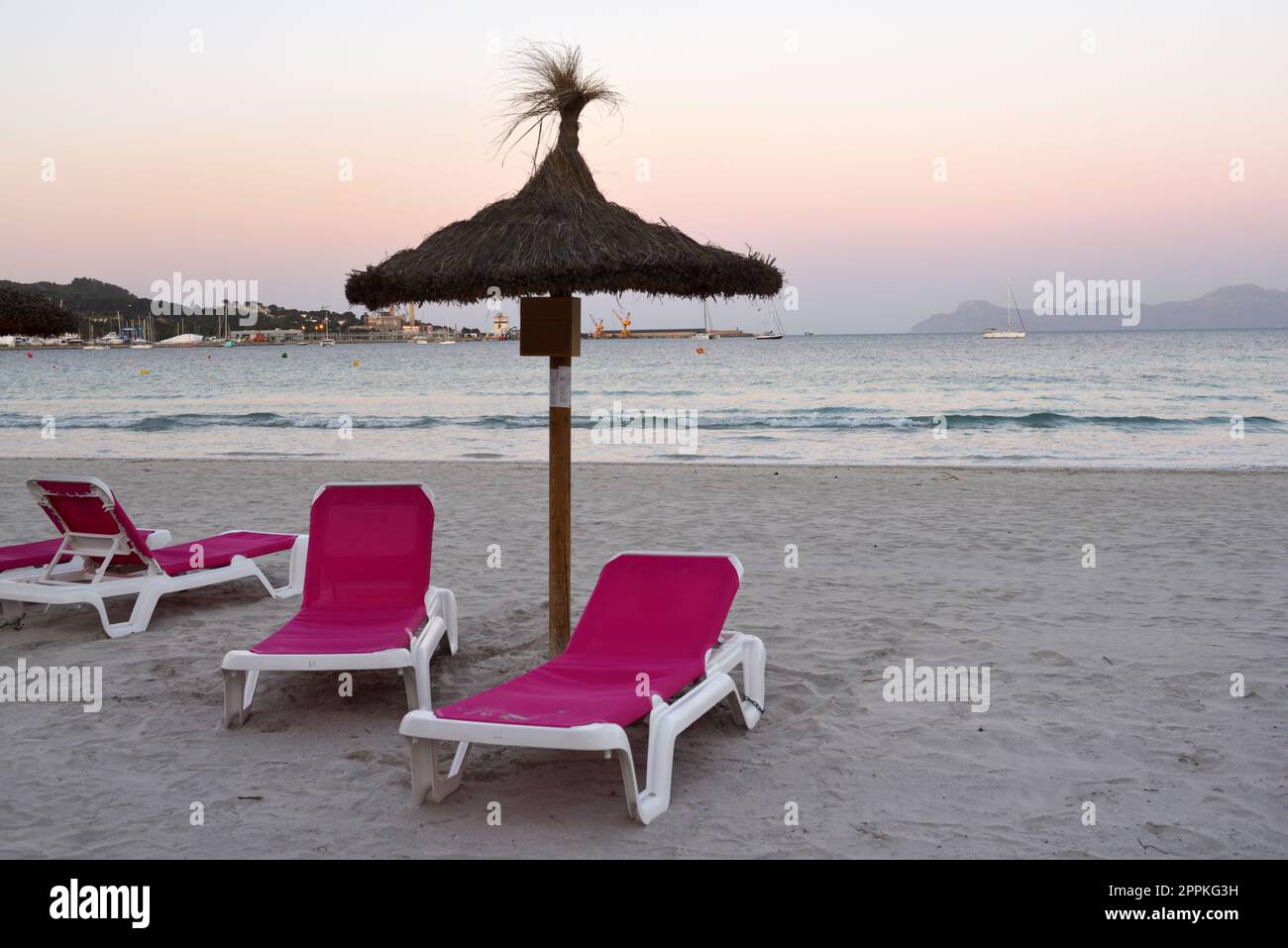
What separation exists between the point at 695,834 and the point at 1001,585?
4.10 metres

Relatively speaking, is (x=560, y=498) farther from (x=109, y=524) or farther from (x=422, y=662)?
(x=109, y=524)

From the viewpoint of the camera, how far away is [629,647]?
435 cm

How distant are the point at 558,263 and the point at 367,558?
1.94m

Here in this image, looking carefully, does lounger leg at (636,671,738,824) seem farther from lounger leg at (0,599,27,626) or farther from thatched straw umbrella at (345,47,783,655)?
lounger leg at (0,599,27,626)

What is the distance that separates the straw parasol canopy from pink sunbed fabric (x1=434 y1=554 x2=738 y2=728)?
4.06 ft

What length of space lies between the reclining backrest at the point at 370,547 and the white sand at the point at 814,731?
396 mm

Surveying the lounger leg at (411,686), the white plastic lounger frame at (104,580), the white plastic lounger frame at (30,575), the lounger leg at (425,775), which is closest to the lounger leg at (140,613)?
the white plastic lounger frame at (104,580)

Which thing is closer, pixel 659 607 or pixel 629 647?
pixel 629 647

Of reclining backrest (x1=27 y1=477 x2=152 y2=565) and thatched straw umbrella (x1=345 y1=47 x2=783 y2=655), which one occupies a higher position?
thatched straw umbrella (x1=345 y1=47 x2=783 y2=655)

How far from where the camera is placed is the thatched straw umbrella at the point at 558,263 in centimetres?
416

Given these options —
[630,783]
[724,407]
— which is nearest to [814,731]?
[630,783]

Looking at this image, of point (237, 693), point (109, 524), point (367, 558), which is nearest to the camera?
point (237, 693)

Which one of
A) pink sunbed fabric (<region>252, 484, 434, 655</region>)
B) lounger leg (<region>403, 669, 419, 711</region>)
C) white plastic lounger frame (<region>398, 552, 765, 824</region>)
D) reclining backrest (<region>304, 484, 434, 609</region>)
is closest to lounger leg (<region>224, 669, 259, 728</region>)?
pink sunbed fabric (<region>252, 484, 434, 655</region>)

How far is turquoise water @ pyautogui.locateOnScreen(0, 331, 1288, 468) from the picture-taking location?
20484 mm
